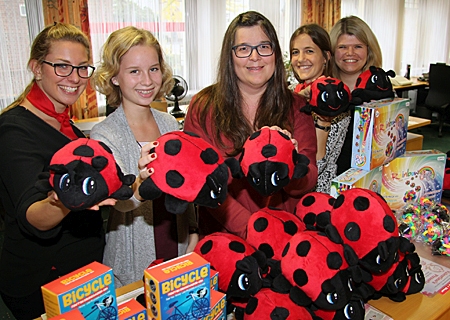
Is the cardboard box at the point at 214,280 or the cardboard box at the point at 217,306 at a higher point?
the cardboard box at the point at 214,280

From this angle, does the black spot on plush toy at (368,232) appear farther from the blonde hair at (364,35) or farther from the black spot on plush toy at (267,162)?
the blonde hair at (364,35)

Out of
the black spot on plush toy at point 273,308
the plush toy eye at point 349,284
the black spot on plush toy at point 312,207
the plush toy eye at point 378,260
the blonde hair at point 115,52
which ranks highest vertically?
the blonde hair at point 115,52

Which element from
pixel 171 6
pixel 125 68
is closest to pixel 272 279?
pixel 125 68

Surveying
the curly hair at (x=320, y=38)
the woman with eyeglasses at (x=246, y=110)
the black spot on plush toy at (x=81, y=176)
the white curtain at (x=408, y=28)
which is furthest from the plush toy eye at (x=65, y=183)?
the white curtain at (x=408, y=28)

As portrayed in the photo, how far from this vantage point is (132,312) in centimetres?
83

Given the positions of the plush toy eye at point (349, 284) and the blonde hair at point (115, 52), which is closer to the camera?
the plush toy eye at point (349, 284)

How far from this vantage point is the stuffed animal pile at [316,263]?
881 millimetres

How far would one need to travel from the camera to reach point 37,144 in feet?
3.79

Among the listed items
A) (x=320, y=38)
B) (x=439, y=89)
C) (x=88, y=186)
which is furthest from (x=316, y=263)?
(x=439, y=89)

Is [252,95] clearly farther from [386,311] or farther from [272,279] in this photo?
[386,311]

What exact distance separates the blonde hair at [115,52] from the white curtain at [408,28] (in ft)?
18.5

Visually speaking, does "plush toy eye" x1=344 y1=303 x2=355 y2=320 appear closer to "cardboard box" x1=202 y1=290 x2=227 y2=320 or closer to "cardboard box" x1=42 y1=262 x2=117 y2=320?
"cardboard box" x1=202 y1=290 x2=227 y2=320

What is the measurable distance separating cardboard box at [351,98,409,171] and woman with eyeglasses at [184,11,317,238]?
173mm

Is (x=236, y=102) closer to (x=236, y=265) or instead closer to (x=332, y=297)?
(x=236, y=265)
